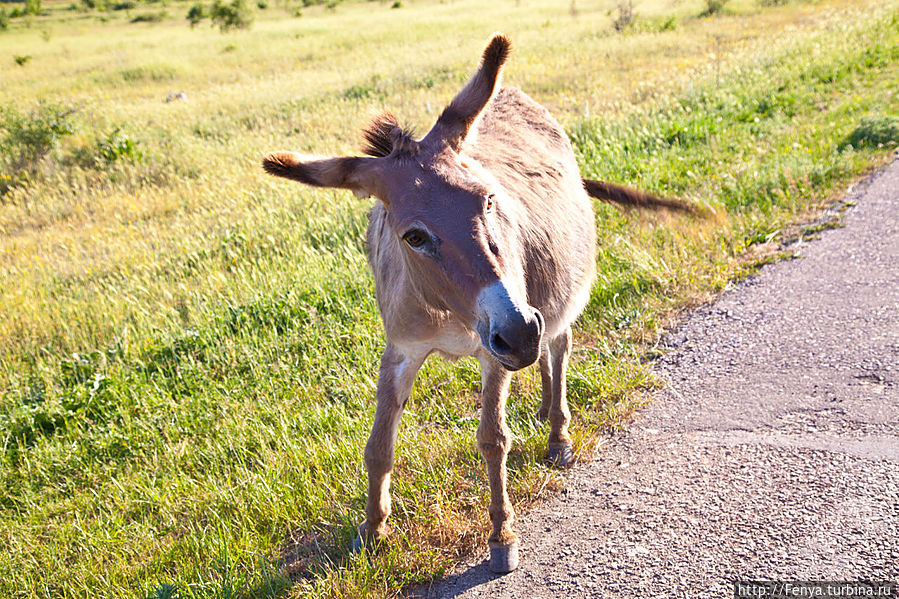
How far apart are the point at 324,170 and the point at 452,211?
0.68 meters

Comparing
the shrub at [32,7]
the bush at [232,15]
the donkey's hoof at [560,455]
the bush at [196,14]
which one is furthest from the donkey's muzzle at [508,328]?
the shrub at [32,7]

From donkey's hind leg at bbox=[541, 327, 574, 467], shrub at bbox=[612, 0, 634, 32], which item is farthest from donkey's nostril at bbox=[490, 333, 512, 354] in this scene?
shrub at bbox=[612, 0, 634, 32]

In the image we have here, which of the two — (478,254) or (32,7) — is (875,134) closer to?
(478,254)

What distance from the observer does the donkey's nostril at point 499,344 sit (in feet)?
7.45

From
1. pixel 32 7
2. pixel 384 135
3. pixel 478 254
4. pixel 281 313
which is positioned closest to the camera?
pixel 478 254

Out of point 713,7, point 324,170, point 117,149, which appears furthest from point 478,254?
point 713,7

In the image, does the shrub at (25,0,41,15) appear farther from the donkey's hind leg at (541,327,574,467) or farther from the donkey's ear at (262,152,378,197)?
the donkey's hind leg at (541,327,574,467)

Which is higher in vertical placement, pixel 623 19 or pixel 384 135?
pixel 623 19

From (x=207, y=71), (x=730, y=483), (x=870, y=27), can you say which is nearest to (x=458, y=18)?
(x=207, y=71)

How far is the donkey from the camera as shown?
250 centimetres

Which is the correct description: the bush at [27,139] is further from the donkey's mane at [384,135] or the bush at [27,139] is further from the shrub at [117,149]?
the donkey's mane at [384,135]

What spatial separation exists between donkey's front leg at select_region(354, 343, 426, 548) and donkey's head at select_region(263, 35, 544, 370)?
0.56m

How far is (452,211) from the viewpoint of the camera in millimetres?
2582

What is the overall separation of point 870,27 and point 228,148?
15.7 meters
